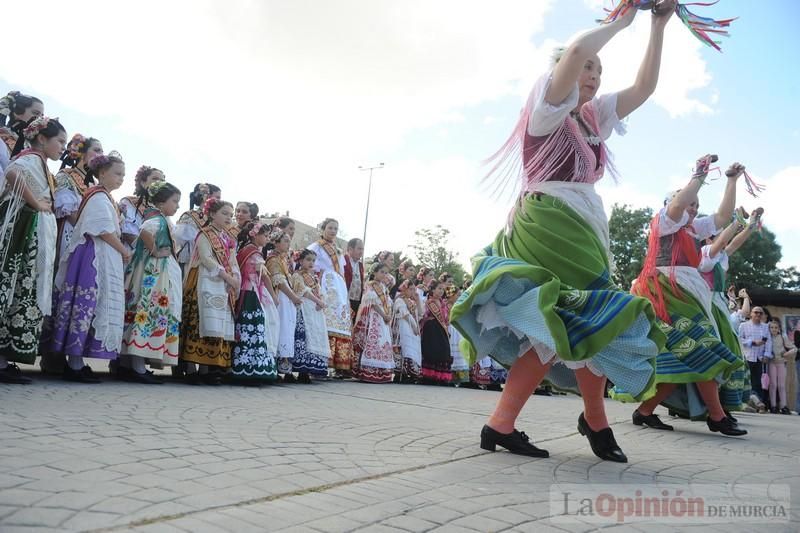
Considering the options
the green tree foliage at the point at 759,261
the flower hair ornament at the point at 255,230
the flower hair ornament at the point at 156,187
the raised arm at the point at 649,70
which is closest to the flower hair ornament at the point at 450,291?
the flower hair ornament at the point at 255,230

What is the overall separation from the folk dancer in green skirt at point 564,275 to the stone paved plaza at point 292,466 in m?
0.40

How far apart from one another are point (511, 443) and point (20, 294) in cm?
379

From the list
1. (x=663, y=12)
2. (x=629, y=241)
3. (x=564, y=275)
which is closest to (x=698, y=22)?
(x=663, y=12)

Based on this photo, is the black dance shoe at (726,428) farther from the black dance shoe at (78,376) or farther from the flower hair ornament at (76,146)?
the flower hair ornament at (76,146)

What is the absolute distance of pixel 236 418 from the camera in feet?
12.0

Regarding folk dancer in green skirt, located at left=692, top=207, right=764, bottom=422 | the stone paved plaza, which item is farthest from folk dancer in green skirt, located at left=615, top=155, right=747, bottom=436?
the stone paved plaza

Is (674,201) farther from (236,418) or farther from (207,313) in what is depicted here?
(207,313)

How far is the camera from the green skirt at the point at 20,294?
4.53 meters

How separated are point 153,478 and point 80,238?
3.74m

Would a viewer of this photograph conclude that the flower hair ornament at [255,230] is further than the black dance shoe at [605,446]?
Yes

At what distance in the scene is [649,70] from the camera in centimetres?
339

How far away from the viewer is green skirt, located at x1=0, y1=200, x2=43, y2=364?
4.53m

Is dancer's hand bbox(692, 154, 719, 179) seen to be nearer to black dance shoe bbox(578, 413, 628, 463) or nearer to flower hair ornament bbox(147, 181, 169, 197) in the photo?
black dance shoe bbox(578, 413, 628, 463)

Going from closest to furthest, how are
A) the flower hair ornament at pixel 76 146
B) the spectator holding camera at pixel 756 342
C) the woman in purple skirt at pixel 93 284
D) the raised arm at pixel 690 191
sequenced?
the raised arm at pixel 690 191 < the woman in purple skirt at pixel 93 284 < the flower hair ornament at pixel 76 146 < the spectator holding camera at pixel 756 342
